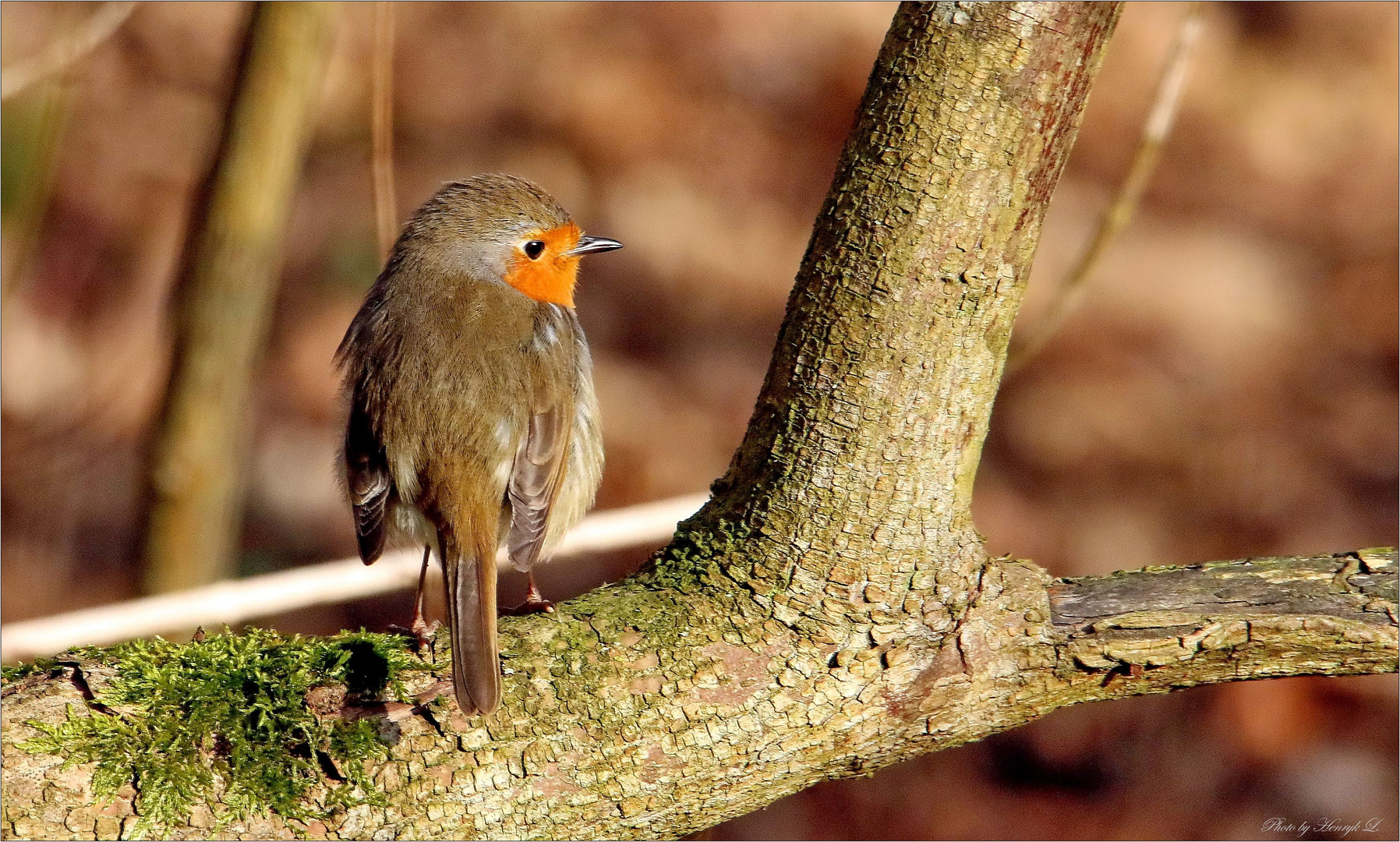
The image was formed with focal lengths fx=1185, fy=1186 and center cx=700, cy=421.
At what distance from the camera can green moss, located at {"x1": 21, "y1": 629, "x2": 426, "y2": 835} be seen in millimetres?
1881

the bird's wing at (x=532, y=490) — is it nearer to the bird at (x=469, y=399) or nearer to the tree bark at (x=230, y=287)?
the bird at (x=469, y=399)

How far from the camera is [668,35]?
6391 mm

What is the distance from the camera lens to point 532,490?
9.45ft

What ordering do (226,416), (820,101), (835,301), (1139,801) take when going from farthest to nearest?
(820,101) → (1139,801) → (226,416) → (835,301)

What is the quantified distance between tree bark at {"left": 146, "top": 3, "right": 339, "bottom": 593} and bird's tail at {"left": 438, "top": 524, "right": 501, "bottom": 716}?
2.94 feet

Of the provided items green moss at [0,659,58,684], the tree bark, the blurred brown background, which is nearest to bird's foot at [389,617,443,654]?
green moss at [0,659,58,684]

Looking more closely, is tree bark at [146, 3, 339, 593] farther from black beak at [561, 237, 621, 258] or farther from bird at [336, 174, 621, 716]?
black beak at [561, 237, 621, 258]

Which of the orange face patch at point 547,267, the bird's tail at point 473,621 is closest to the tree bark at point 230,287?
the orange face patch at point 547,267

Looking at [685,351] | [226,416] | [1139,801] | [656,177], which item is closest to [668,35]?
[656,177]

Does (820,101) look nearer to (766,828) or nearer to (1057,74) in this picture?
(766,828)

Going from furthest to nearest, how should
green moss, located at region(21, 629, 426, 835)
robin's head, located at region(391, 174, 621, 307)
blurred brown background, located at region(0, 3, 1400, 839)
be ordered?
blurred brown background, located at region(0, 3, 1400, 839)
robin's head, located at region(391, 174, 621, 307)
green moss, located at region(21, 629, 426, 835)

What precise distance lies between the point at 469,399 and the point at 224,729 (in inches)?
43.0

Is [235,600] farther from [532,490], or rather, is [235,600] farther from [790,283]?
[790,283]

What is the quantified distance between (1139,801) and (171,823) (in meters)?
4.06
